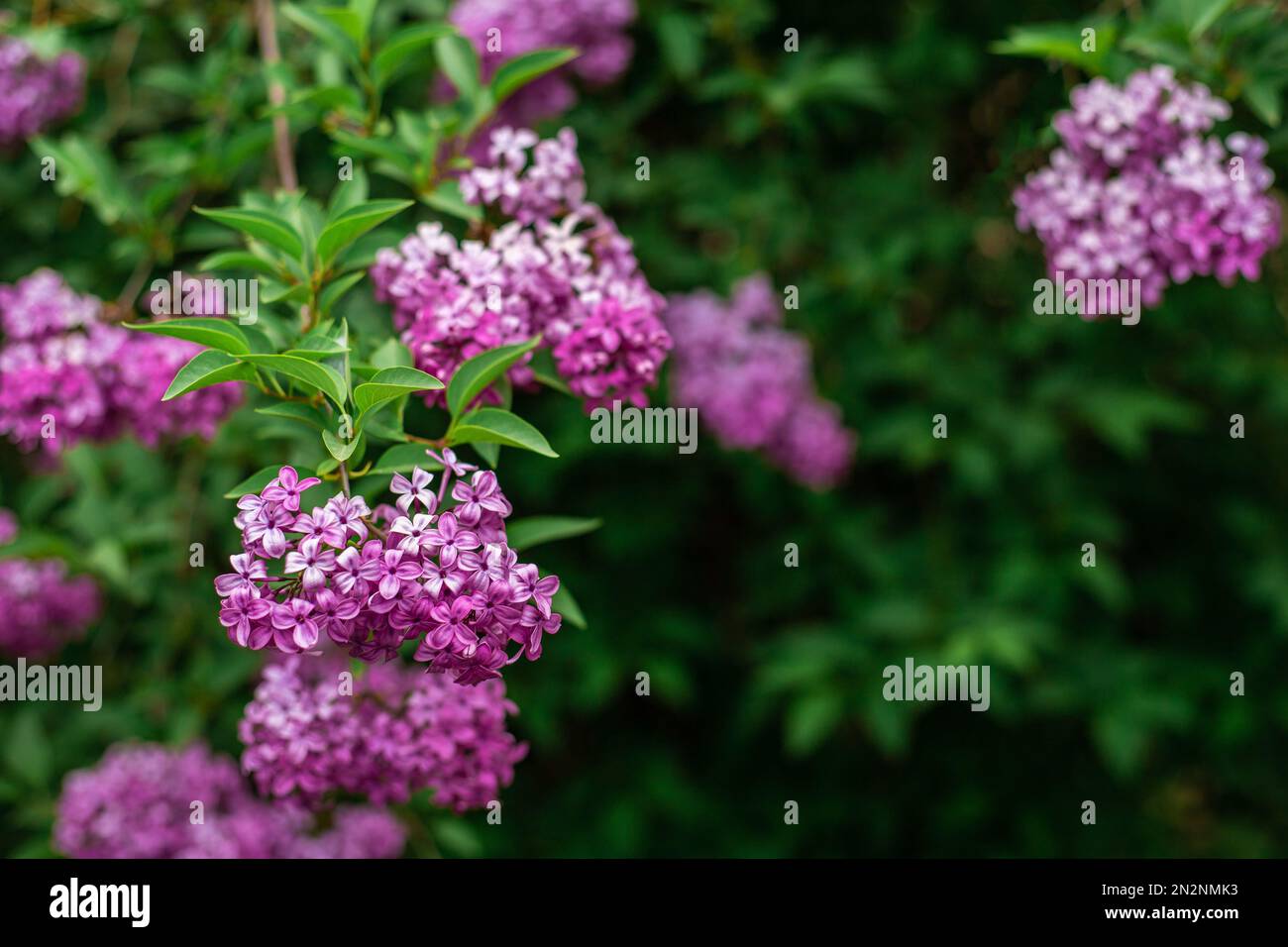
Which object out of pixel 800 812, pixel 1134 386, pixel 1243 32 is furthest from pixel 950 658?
pixel 1243 32

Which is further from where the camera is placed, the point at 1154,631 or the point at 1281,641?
the point at 1154,631

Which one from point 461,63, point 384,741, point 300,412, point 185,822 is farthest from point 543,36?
point 185,822

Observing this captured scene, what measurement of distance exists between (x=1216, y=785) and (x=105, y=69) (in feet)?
13.8

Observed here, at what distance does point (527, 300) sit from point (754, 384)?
1368 millimetres

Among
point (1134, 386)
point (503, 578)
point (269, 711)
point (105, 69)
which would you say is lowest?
point (269, 711)

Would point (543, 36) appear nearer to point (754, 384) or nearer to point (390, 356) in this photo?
point (754, 384)

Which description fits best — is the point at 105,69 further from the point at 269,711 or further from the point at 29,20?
the point at 269,711

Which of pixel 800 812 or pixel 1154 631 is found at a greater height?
pixel 1154 631

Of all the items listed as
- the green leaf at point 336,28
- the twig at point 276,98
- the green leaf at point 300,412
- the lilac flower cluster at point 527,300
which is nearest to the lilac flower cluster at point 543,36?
the twig at point 276,98

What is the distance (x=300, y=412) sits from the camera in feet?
5.85

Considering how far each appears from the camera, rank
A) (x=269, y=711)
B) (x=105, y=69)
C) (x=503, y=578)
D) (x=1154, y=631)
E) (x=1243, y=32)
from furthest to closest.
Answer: (x=1154, y=631) < (x=105, y=69) < (x=1243, y=32) < (x=269, y=711) < (x=503, y=578)

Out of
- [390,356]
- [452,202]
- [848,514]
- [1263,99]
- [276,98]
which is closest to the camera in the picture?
[390,356]

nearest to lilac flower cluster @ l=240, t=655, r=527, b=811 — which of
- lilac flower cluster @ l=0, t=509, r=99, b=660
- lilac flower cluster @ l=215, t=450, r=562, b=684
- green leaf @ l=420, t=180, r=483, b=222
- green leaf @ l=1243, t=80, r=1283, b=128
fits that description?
lilac flower cluster @ l=215, t=450, r=562, b=684
